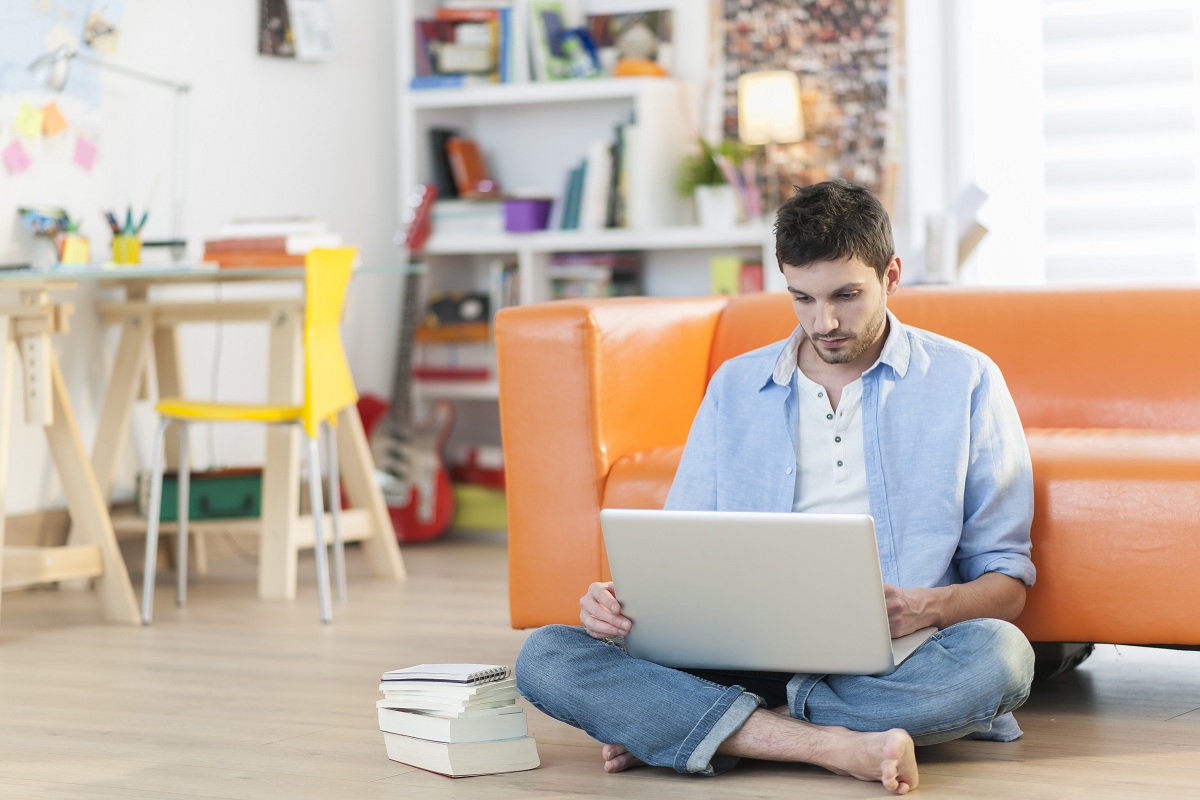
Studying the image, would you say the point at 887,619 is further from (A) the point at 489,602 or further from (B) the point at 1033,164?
(B) the point at 1033,164

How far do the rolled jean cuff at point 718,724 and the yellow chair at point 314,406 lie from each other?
5.17 feet

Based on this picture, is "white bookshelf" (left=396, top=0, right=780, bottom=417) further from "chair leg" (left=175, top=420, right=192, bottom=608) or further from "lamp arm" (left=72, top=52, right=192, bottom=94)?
"chair leg" (left=175, top=420, right=192, bottom=608)

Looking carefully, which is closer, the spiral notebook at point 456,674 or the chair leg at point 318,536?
the spiral notebook at point 456,674

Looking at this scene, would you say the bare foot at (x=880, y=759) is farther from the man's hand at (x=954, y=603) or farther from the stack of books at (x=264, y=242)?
the stack of books at (x=264, y=242)

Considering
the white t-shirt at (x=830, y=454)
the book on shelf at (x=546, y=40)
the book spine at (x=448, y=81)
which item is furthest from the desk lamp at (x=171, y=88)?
the white t-shirt at (x=830, y=454)

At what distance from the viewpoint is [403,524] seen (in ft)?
15.8

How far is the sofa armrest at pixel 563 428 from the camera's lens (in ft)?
8.97

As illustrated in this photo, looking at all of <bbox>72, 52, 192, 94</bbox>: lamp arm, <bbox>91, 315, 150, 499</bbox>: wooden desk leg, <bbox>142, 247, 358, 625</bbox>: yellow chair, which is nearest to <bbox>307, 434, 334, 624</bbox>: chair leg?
<bbox>142, 247, 358, 625</bbox>: yellow chair

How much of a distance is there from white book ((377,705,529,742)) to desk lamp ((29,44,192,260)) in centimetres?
206

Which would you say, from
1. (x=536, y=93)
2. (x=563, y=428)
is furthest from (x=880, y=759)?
(x=536, y=93)

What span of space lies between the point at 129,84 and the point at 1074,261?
2.64 m

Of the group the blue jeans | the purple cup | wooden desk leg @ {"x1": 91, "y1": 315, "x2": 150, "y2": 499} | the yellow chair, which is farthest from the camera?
the purple cup

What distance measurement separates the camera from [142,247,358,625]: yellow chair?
3.63 meters

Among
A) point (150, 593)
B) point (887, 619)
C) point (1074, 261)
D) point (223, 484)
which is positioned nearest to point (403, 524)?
point (223, 484)
